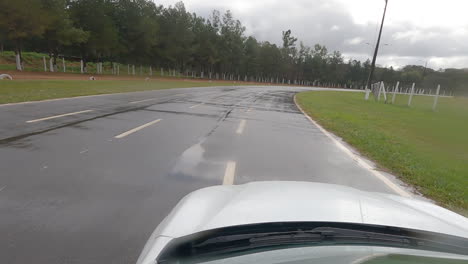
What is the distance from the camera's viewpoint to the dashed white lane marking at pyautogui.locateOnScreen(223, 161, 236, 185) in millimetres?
5012

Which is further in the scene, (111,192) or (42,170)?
(42,170)

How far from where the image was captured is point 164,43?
213ft

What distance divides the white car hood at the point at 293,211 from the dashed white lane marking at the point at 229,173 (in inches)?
99.1

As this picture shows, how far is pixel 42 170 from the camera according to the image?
4855mm

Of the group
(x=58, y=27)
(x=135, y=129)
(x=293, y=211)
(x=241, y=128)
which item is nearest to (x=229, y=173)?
(x=293, y=211)

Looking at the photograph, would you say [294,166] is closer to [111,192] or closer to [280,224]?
[111,192]

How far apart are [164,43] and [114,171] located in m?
64.4

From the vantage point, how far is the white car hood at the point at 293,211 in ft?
5.80

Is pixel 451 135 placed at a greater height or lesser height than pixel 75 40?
lesser

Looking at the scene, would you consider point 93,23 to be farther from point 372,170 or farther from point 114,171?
point 372,170

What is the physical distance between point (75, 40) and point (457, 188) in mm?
44279

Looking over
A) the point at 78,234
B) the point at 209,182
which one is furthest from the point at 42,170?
the point at 209,182

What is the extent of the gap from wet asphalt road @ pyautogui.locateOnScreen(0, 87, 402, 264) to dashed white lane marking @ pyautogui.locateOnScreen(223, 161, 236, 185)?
76 mm

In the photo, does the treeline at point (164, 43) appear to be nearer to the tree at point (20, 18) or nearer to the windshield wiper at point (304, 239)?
the tree at point (20, 18)
